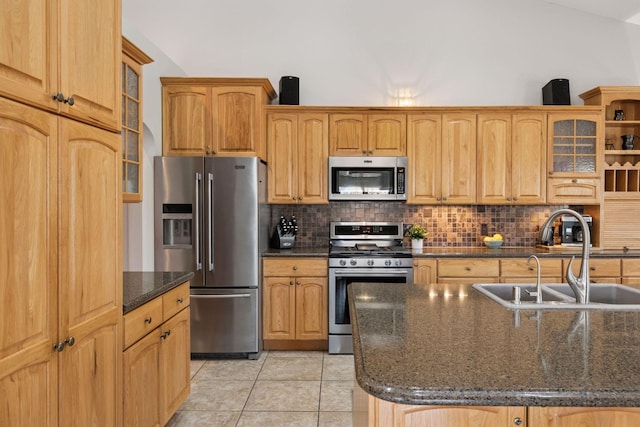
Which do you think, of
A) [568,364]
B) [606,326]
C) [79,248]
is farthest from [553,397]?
[79,248]

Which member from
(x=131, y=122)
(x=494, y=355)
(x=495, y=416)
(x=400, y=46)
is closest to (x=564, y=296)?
(x=494, y=355)

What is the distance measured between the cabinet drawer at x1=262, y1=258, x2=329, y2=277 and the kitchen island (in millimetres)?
2407

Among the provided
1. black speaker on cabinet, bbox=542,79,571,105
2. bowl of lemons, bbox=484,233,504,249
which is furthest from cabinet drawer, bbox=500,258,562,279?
black speaker on cabinet, bbox=542,79,571,105

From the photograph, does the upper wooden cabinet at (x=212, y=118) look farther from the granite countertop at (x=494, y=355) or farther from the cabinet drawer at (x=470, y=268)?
the granite countertop at (x=494, y=355)

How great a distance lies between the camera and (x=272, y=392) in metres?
3.27

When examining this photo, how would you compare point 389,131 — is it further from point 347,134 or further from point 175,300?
point 175,300

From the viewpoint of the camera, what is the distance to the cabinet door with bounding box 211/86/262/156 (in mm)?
4082

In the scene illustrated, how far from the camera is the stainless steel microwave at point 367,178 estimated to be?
4348 millimetres

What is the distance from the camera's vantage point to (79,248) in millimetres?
1595

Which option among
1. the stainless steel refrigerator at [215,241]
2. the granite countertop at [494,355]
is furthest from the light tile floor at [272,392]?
the granite countertop at [494,355]

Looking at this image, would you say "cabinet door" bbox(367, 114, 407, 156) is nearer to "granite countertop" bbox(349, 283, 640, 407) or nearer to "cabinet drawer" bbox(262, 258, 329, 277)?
"cabinet drawer" bbox(262, 258, 329, 277)

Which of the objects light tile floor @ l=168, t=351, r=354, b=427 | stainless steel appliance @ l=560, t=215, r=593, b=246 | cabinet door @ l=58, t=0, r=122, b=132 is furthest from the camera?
stainless steel appliance @ l=560, t=215, r=593, b=246

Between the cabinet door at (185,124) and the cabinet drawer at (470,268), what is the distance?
2.37 metres

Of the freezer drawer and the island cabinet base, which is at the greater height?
the island cabinet base
